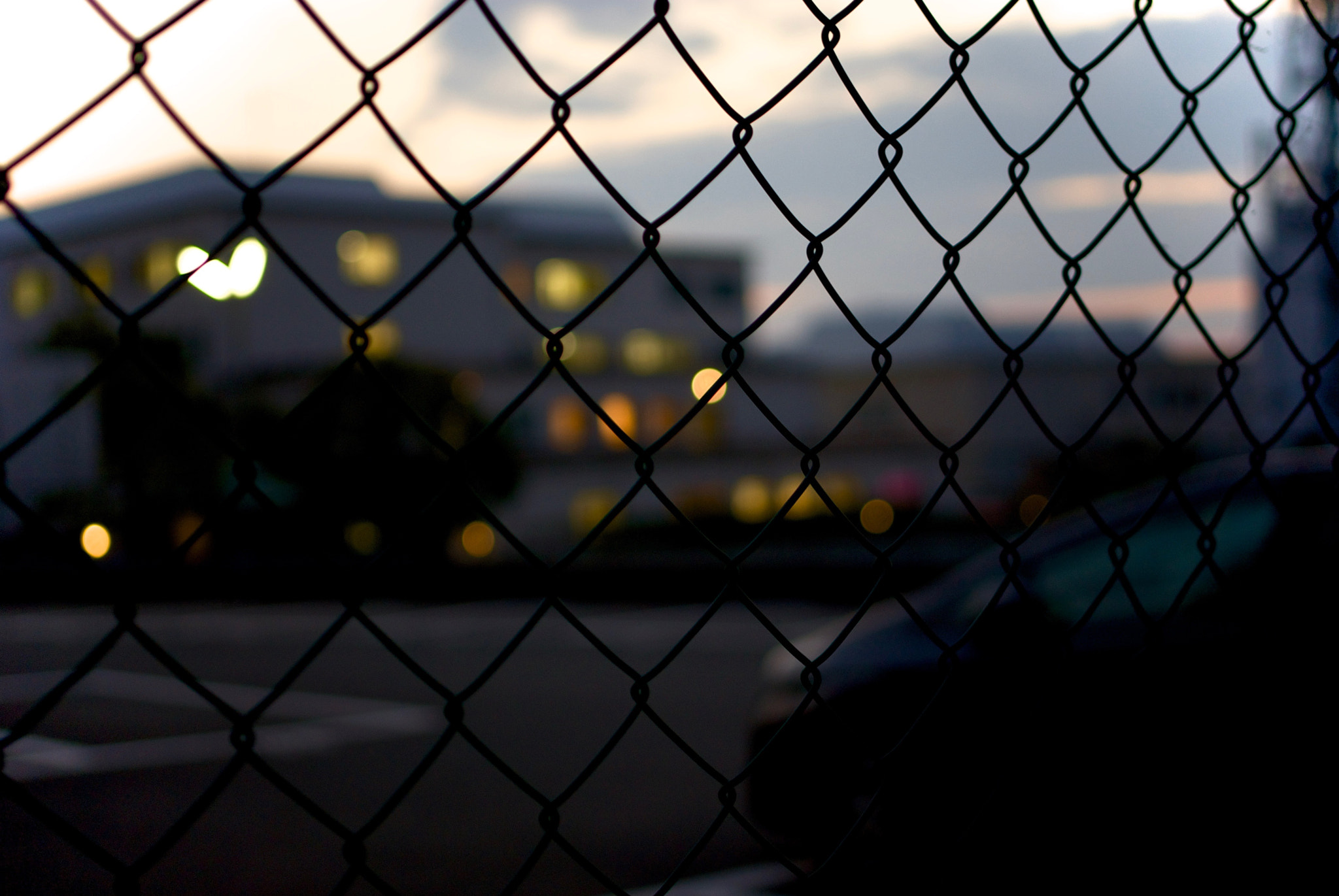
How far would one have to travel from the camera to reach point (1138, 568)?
351cm

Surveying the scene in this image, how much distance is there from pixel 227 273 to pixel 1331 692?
2.06m

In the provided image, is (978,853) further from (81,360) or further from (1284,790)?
(81,360)

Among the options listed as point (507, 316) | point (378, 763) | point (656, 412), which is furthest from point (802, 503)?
point (378, 763)

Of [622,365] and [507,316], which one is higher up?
[507,316]

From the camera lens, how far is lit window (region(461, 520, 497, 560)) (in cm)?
3341

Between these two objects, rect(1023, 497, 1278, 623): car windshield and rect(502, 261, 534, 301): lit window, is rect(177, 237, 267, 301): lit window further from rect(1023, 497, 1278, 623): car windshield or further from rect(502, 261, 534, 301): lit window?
rect(502, 261, 534, 301): lit window

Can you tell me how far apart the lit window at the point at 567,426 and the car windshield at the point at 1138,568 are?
36639 mm

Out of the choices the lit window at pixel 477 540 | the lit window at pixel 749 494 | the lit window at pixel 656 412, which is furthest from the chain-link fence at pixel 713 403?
the lit window at pixel 749 494

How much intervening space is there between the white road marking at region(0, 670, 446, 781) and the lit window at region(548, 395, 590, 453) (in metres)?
30.8

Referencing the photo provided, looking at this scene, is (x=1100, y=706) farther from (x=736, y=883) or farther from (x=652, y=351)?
(x=652, y=351)

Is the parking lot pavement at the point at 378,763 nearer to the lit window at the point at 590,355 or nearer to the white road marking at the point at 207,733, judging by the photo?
the white road marking at the point at 207,733

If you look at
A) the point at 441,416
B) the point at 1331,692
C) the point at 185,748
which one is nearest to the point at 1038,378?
the point at 441,416

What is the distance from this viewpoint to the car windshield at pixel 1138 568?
10.5ft

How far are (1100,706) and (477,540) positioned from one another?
112 feet
